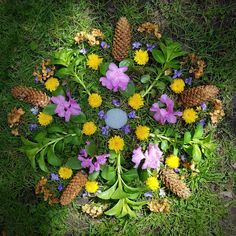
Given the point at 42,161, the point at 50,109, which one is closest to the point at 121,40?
the point at 50,109

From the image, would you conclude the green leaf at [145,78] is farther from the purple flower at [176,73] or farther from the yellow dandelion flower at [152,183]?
the yellow dandelion flower at [152,183]

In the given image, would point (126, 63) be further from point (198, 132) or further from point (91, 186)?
point (91, 186)

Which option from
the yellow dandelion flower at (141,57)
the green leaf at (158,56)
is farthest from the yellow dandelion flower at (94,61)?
the green leaf at (158,56)

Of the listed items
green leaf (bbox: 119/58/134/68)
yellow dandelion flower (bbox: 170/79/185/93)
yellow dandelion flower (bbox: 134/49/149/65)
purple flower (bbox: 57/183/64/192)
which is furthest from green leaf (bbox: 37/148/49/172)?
yellow dandelion flower (bbox: 170/79/185/93)

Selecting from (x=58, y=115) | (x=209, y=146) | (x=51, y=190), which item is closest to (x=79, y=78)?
(x=58, y=115)

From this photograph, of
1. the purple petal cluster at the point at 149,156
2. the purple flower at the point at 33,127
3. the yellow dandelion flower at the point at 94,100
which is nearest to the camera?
the purple petal cluster at the point at 149,156

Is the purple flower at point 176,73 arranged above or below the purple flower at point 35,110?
above
